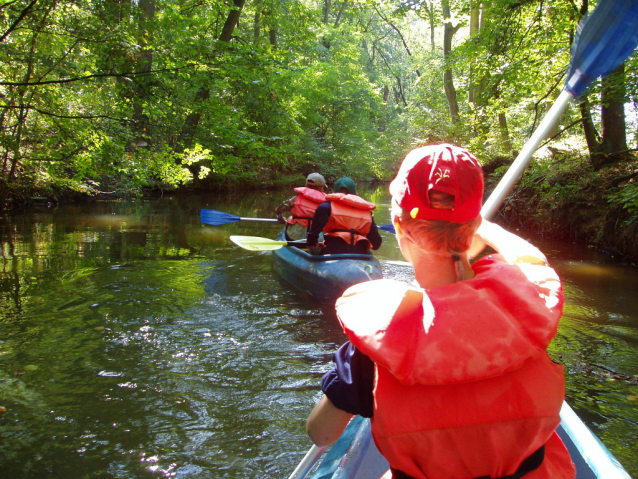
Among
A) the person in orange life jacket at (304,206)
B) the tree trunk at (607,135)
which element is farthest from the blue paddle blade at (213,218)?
the tree trunk at (607,135)

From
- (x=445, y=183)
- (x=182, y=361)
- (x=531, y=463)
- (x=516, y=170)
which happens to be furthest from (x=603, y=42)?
(x=182, y=361)

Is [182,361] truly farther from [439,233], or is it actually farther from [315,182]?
[315,182]

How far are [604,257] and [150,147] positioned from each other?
8.04 meters

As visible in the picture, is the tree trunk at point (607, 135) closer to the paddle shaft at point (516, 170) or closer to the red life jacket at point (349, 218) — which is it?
the red life jacket at point (349, 218)

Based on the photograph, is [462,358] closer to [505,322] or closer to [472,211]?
[505,322]

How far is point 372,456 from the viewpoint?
1635 mm

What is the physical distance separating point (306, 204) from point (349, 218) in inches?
48.7

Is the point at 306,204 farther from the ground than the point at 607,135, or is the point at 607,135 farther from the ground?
the point at 607,135

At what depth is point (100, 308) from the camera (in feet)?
15.4

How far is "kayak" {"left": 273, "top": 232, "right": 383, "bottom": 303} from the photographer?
479 cm

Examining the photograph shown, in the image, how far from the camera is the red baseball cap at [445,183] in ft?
3.23

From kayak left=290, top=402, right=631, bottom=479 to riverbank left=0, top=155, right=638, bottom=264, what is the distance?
5.35 metres

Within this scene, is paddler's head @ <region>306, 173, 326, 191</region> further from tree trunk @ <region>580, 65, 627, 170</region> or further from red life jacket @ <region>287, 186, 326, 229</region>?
tree trunk @ <region>580, 65, 627, 170</region>

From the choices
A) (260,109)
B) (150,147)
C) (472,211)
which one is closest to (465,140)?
(260,109)
